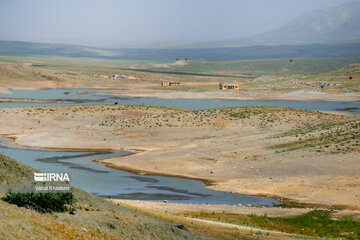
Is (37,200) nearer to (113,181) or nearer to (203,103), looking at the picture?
(113,181)

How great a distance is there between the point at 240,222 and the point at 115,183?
13102mm

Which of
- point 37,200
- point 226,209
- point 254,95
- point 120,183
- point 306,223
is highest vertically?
point 37,200

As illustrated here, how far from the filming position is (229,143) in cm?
4828

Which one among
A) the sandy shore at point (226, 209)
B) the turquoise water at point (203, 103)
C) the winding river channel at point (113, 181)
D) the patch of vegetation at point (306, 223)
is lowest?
the turquoise water at point (203, 103)

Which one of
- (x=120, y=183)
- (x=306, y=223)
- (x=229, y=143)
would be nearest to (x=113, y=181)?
(x=120, y=183)

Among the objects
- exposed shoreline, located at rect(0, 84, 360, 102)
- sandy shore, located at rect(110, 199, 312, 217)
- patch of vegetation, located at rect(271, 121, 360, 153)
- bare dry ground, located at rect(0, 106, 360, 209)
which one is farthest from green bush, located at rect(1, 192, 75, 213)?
exposed shoreline, located at rect(0, 84, 360, 102)

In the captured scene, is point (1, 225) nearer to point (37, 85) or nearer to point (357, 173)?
point (357, 173)

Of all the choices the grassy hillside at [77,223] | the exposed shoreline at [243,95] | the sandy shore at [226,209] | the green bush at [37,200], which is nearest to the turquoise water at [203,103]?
the exposed shoreline at [243,95]

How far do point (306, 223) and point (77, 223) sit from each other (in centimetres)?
1322

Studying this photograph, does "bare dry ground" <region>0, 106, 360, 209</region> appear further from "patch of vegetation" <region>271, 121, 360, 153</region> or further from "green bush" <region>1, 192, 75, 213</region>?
"green bush" <region>1, 192, 75, 213</region>

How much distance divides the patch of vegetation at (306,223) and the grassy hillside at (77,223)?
696 centimetres

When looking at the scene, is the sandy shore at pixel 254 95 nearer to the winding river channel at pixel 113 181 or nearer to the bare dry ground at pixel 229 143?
the bare dry ground at pixel 229 143

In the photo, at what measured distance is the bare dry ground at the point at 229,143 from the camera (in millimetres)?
34969

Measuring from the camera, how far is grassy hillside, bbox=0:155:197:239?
38.5 feet
